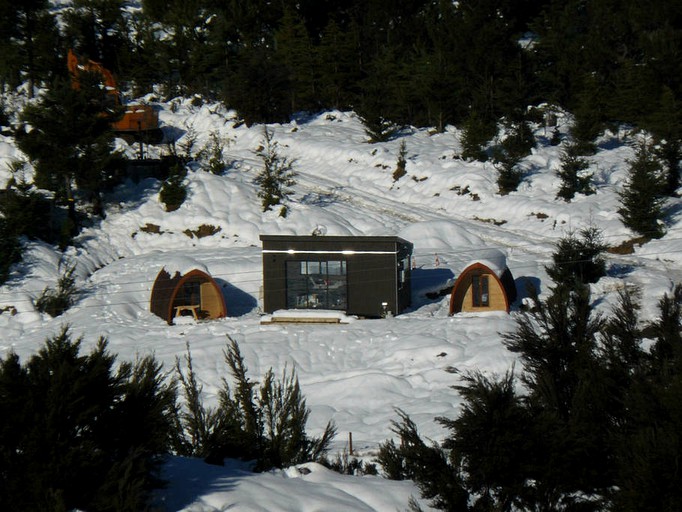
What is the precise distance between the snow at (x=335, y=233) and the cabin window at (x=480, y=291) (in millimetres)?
688

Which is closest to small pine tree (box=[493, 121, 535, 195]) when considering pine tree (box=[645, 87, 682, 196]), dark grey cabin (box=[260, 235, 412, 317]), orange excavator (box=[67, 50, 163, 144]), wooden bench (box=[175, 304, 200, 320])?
pine tree (box=[645, 87, 682, 196])

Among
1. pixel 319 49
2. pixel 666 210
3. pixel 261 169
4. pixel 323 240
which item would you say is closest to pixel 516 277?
pixel 323 240

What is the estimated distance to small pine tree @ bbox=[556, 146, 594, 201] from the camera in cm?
3856

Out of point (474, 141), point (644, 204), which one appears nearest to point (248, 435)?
Answer: point (644, 204)

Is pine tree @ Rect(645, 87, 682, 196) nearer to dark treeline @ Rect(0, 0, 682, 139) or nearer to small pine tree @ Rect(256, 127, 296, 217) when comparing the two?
dark treeline @ Rect(0, 0, 682, 139)

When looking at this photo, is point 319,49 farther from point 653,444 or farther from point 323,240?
point 653,444

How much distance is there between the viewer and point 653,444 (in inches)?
317

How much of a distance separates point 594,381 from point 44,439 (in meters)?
7.29

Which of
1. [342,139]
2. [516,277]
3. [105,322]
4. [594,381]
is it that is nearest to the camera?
[594,381]

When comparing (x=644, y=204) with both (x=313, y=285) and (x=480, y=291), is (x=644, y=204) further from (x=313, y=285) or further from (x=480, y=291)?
(x=313, y=285)

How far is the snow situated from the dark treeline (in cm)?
253

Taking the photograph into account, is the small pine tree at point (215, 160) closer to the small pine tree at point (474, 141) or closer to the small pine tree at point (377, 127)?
the small pine tree at point (377, 127)

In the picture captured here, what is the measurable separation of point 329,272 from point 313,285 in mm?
803

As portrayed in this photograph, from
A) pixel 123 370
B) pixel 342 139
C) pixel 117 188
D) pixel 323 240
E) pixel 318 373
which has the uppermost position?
pixel 342 139
